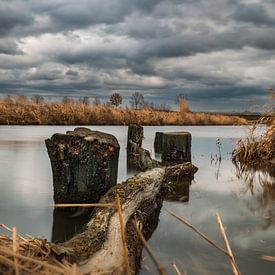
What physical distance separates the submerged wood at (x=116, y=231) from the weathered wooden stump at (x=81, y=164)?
1.10 feet

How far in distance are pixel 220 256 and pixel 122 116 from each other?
20246 mm

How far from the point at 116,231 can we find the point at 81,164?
1337 millimetres

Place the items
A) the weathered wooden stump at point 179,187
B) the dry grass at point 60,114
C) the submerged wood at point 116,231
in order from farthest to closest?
1. the dry grass at point 60,114
2. the weathered wooden stump at point 179,187
3. the submerged wood at point 116,231

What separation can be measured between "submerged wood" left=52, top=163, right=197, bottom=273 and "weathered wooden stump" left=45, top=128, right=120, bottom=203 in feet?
1.10

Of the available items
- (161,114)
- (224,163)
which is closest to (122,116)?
(161,114)

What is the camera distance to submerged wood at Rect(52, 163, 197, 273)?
2.02m

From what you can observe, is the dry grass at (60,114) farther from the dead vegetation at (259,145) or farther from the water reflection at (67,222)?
the water reflection at (67,222)

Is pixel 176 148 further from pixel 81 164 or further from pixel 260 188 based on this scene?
pixel 81 164

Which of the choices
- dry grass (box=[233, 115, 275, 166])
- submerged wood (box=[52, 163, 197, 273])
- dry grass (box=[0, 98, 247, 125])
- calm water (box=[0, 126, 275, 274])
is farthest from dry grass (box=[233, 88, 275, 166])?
dry grass (box=[0, 98, 247, 125])

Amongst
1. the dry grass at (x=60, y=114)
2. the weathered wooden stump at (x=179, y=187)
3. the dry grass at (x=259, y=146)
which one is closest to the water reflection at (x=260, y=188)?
the dry grass at (x=259, y=146)

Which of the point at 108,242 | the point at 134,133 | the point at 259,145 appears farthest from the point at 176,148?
the point at 108,242

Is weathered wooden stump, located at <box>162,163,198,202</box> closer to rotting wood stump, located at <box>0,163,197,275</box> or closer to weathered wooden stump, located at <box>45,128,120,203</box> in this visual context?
rotting wood stump, located at <box>0,163,197,275</box>

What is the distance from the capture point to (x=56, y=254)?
5.92 feet

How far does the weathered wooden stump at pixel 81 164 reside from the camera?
12.3 feet
